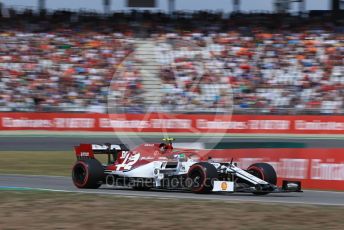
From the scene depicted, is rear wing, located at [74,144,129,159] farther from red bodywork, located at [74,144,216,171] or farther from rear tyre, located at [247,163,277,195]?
rear tyre, located at [247,163,277,195]

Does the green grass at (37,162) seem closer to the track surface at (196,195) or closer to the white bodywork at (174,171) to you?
the track surface at (196,195)

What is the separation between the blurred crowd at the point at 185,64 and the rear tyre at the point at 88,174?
398 inches

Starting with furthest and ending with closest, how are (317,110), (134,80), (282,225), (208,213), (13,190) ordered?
(317,110)
(134,80)
(13,190)
(208,213)
(282,225)

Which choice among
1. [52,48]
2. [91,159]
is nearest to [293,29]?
[52,48]

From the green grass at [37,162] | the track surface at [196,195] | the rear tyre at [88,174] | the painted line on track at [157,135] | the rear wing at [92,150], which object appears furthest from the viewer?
the painted line on track at [157,135]

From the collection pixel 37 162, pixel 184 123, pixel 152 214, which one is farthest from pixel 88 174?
pixel 184 123

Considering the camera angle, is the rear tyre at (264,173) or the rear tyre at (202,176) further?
the rear tyre at (264,173)

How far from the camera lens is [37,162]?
18672mm

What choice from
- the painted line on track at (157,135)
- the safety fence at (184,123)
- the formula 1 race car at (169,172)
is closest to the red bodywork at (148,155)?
the formula 1 race car at (169,172)

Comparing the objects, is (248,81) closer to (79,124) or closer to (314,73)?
(314,73)

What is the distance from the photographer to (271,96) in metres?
25.2

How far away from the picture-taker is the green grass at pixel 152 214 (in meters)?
7.82

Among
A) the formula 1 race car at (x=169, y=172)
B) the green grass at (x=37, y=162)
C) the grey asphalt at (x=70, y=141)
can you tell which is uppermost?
the formula 1 race car at (x=169, y=172)

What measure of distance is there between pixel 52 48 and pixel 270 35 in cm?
835
